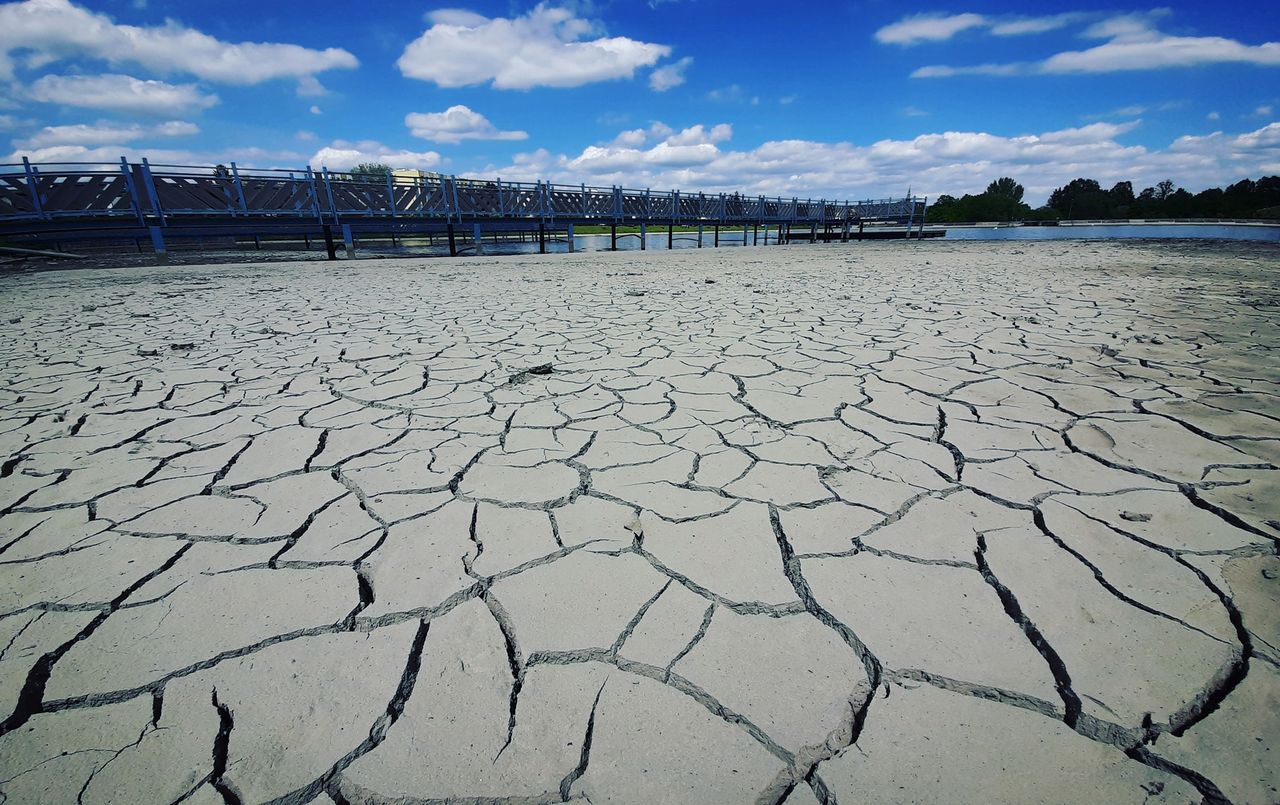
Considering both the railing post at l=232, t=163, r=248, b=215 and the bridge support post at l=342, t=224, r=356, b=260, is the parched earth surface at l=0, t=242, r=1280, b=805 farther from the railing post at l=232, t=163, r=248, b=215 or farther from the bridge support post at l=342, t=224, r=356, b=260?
the bridge support post at l=342, t=224, r=356, b=260

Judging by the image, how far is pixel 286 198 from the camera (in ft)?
37.6

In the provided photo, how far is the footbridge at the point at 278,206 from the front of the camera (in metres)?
9.47

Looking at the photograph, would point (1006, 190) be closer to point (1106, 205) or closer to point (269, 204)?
point (1106, 205)

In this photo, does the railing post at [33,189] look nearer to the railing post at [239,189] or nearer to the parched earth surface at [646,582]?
the railing post at [239,189]

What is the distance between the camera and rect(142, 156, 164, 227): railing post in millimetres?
9875

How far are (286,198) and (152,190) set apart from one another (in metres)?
2.14

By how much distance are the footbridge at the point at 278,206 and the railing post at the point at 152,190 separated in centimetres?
1

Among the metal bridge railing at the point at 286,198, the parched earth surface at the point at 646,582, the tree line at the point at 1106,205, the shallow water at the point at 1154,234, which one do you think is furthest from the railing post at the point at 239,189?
the tree line at the point at 1106,205

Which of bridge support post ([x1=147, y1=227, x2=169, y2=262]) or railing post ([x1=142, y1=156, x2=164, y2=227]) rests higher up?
railing post ([x1=142, y1=156, x2=164, y2=227])

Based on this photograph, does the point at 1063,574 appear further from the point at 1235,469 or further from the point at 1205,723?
the point at 1235,469

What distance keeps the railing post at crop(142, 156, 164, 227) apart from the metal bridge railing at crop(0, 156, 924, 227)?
0.01m

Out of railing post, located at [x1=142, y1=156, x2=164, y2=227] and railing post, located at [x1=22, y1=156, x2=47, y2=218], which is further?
railing post, located at [x1=142, y1=156, x2=164, y2=227]

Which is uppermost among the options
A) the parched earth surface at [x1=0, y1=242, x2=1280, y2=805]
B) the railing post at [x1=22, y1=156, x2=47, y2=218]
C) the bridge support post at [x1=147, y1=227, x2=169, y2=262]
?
the railing post at [x1=22, y1=156, x2=47, y2=218]

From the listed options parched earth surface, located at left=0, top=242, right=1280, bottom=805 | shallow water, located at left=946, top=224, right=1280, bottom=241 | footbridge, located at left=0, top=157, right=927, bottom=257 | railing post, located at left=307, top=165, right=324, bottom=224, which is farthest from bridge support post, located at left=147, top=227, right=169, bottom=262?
shallow water, located at left=946, top=224, right=1280, bottom=241
